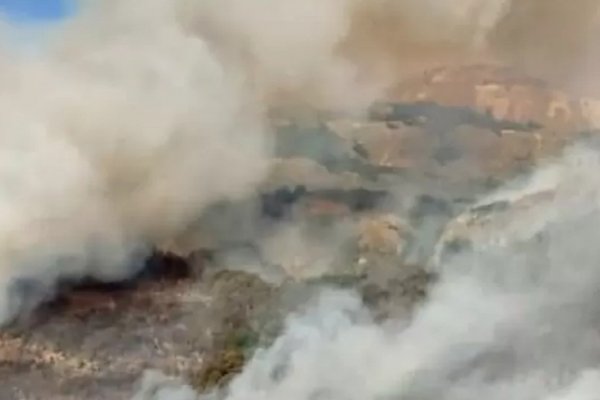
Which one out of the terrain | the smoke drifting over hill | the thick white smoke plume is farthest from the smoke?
the thick white smoke plume

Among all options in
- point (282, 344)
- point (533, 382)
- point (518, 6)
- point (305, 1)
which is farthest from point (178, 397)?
point (518, 6)

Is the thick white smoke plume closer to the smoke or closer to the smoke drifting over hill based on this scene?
the smoke drifting over hill

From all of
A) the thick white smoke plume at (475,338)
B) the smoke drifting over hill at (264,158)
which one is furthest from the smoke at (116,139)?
the thick white smoke plume at (475,338)

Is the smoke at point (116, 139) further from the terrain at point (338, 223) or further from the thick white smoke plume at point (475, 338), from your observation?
the thick white smoke plume at point (475, 338)

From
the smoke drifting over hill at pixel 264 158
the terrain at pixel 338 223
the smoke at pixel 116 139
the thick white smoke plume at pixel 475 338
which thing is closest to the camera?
the thick white smoke plume at pixel 475 338

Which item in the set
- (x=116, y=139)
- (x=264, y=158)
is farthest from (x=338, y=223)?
(x=116, y=139)

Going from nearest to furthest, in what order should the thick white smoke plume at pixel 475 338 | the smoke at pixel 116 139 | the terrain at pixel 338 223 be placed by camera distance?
the thick white smoke plume at pixel 475 338 < the terrain at pixel 338 223 < the smoke at pixel 116 139

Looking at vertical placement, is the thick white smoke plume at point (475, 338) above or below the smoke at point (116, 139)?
below

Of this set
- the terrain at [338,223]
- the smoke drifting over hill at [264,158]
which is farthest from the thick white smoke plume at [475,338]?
the terrain at [338,223]

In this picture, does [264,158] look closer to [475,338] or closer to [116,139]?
[116,139]

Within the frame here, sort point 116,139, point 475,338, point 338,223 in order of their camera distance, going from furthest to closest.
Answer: point 116,139 → point 338,223 → point 475,338

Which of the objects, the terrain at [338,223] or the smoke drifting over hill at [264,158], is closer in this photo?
the smoke drifting over hill at [264,158]

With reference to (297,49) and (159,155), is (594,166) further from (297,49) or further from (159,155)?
(159,155)
